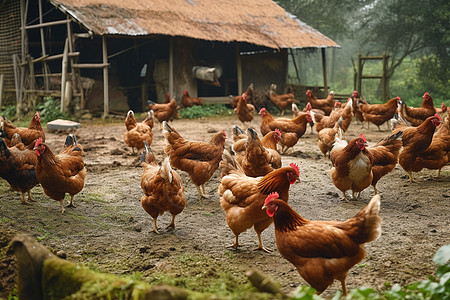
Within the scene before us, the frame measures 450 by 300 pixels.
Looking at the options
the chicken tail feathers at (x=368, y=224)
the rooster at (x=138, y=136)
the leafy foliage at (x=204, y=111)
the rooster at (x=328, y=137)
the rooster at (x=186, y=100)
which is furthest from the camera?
the rooster at (x=186, y=100)

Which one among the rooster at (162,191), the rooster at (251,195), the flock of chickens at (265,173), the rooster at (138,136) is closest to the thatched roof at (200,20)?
the rooster at (138,136)

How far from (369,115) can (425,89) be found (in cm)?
1472

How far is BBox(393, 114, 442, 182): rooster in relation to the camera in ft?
26.5

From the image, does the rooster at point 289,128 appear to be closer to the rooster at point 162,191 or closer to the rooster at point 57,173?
the rooster at point 162,191

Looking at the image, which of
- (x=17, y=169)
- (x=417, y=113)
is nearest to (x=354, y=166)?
(x=17, y=169)

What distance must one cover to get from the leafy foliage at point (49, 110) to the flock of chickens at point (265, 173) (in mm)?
7662

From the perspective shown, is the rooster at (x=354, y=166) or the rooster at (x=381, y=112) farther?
the rooster at (x=381, y=112)

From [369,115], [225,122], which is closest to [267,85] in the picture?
[225,122]

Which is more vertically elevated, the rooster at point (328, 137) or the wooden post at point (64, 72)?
the wooden post at point (64, 72)

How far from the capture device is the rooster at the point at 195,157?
7555mm

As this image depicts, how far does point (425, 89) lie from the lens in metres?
26.9

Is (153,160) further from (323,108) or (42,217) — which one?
(323,108)

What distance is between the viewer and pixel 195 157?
7.70 metres

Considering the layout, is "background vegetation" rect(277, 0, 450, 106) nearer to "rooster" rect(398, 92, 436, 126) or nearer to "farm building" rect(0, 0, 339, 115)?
"farm building" rect(0, 0, 339, 115)
